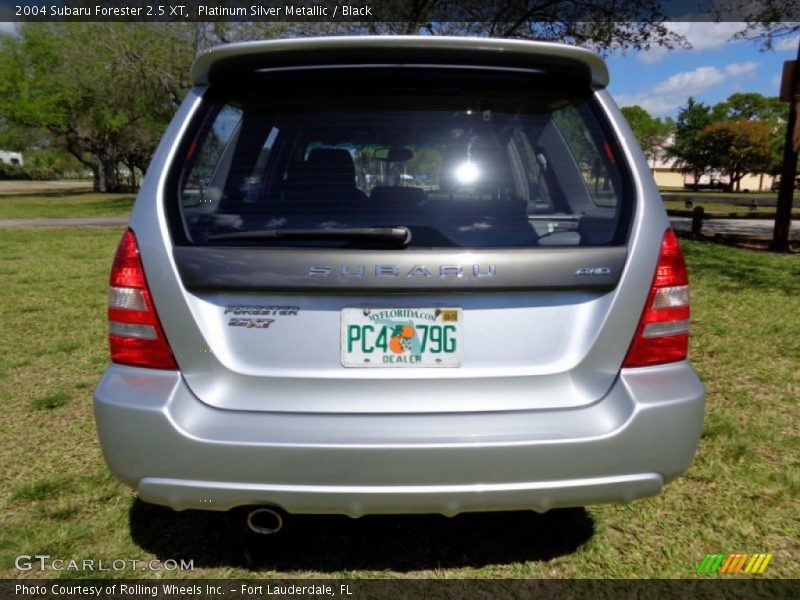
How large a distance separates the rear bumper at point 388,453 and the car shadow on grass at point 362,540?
2.05 feet

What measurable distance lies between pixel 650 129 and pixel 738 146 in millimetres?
27691

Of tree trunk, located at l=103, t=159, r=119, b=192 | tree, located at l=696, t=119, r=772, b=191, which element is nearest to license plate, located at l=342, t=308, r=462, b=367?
tree trunk, located at l=103, t=159, r=119, b=192

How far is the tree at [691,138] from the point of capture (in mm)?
68062

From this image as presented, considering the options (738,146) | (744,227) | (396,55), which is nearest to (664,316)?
(396,55)

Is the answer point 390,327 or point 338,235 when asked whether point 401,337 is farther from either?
point 338,235

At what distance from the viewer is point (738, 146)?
210ft

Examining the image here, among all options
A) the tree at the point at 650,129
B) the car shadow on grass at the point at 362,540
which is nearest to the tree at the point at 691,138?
the tree at the point at 650,129

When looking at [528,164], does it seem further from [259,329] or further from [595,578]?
[595,578]

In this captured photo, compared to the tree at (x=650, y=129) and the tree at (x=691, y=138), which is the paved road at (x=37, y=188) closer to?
the tree at (x=691, y=138)

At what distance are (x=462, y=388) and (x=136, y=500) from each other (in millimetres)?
1764

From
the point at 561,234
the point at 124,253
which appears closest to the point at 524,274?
the point at 561,234

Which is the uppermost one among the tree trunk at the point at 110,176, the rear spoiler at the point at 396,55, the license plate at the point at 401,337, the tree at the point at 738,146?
the tree at the point at 738,146

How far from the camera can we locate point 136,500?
8.63 feet

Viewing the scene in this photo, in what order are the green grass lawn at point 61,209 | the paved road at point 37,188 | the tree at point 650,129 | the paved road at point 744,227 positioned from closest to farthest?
the paved road at point 744,227
the green grass lawn at point 61,209
the paved road at point 37,188
the tree at point 650,129
